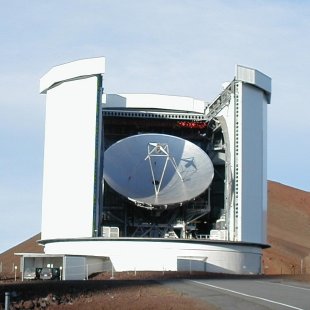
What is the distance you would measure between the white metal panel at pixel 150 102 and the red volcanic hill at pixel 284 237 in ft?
83.4

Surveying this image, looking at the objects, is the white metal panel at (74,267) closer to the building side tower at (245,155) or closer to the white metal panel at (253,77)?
the building side tower at (245,155)

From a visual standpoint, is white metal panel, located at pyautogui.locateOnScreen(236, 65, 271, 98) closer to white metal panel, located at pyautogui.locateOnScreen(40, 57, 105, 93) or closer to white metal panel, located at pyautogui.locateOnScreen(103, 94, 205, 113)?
white metal panel, located at pyautogui.locateOnScreen(103, 94, 205, 113)

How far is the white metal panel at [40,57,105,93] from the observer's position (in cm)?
5447

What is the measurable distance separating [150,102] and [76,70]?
850cm

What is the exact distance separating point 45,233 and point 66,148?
639 centimetres

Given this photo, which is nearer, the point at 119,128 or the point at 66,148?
the point at 66,148

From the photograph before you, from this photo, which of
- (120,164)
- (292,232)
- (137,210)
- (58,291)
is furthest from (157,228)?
(292,232)

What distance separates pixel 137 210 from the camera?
59656 millimetres

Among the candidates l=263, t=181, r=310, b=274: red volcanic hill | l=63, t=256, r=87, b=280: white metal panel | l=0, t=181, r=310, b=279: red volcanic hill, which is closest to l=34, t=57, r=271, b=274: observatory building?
l=63, t=256, r=87, b=280: white metal panel

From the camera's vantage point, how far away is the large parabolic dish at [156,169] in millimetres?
54969

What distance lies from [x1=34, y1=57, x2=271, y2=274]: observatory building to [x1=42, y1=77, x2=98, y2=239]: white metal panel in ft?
0.22

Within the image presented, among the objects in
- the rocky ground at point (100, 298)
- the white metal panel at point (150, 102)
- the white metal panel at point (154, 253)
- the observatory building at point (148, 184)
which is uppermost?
the white metal panel at point (150, 102)

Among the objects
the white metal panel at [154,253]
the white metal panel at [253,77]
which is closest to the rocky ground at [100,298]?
the white metal panel at [154,253]

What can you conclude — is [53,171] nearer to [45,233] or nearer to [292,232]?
[45,233]
